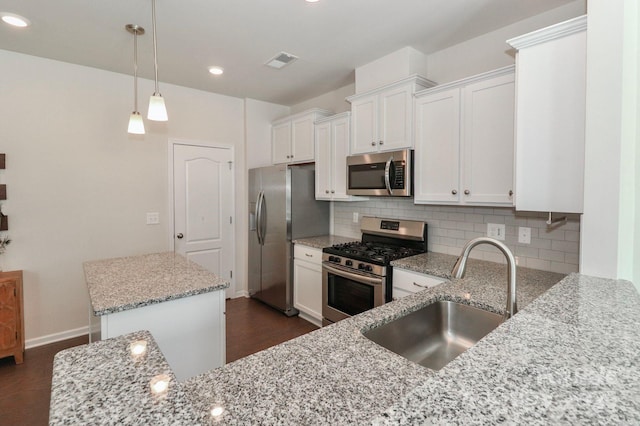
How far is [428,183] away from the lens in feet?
8.71

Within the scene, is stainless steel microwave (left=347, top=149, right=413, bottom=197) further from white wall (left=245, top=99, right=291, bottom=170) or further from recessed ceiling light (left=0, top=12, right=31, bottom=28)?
recessed ceiling light (left=0, top=12, right=31, bottom=28)

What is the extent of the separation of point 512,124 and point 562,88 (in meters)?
0.39

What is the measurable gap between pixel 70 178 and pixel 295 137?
2442mm

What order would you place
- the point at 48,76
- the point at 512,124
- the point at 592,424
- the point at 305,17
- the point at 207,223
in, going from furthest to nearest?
1. the point at 207,223
2. the point at 48,76
3. the point at 305,17
4. the point at 512,124
5. the point at 592,424

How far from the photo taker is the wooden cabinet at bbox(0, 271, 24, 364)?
2631 millimetres

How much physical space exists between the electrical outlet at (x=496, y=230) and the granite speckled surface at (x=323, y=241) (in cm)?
148

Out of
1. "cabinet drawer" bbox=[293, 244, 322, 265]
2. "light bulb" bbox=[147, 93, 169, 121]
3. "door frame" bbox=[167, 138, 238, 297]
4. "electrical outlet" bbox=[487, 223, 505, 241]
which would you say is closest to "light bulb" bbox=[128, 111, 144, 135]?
"light bulb" bbox=[147, 93, 169, 121]

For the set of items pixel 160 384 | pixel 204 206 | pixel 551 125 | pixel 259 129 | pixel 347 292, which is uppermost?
pixel 259 129

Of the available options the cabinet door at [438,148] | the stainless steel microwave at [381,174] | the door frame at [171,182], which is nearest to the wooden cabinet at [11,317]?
the door frame at [171,182]

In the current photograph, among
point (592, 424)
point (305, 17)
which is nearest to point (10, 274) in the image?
point (305, 17)

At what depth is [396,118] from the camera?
2.82m

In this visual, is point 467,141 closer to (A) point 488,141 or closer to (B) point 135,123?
(A) point 488,141

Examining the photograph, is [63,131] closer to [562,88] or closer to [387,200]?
[387,200]

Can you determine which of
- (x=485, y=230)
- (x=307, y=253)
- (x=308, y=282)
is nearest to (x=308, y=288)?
(x=308, y=282)
